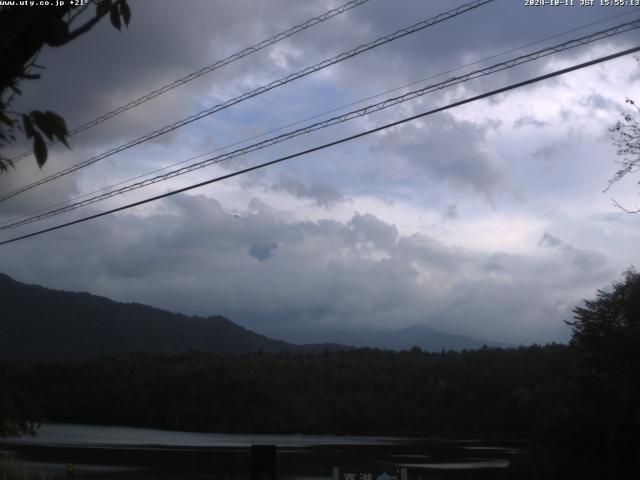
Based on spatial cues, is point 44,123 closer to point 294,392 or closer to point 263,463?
point 263,463

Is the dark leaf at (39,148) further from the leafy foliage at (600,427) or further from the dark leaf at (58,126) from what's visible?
the leafy foliage at (600,427)

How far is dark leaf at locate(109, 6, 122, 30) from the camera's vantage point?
15.5 feet

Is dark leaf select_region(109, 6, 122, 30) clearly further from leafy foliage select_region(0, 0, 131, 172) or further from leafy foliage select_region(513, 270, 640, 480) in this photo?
leafy foliage select_region(513, 270, 640, 480)

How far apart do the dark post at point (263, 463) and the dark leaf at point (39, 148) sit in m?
8.33

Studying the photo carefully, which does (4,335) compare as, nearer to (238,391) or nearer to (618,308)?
(238,391)

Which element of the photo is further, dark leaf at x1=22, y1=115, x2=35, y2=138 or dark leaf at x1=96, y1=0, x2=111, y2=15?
A: dark leaf at x1=96, y1=0, x2=111, y2=15

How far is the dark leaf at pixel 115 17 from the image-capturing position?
4730 mm

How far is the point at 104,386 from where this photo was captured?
100 m

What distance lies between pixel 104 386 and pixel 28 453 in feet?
177

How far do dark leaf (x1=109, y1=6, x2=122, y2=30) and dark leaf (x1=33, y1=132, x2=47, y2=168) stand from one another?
38.9 inches

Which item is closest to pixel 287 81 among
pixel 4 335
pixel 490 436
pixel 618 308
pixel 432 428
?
pixel 618 308

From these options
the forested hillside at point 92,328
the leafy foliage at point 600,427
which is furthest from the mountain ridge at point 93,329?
the leafy foliage at point 600,427

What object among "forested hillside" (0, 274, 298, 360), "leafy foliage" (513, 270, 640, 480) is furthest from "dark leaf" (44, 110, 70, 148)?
"forested hillside" (0, 274, 298, 360)

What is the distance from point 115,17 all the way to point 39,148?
109 centimetres
